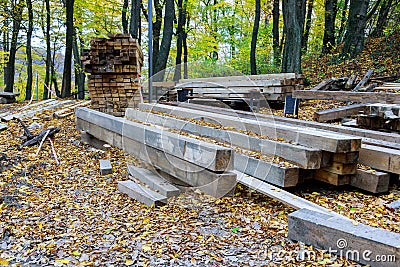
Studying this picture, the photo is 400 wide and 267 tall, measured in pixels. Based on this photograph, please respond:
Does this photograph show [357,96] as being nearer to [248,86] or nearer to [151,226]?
[248,86]

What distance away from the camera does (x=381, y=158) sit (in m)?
3.95

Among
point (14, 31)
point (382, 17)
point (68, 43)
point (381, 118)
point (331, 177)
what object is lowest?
point (331, 177)

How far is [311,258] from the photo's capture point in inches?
110

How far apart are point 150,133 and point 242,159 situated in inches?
47.5

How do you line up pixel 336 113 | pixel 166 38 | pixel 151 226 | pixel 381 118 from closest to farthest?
pixel 151 226 < pixel 381 118 < pixel 336 113 < pixel 166 38

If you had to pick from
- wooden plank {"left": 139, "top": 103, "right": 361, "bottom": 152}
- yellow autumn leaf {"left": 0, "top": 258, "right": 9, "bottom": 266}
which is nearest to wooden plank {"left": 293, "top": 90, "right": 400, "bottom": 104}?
wooden plank {"left": 139, "top": 103, "right": 361, "bottom": 152}

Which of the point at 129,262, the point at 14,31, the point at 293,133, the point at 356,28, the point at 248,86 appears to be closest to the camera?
the point at 129,262

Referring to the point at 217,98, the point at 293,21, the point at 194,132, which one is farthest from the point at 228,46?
the point at 194,132

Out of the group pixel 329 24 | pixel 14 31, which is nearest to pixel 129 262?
pixel 14 31

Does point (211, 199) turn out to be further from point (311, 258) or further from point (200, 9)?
point (200, 9)

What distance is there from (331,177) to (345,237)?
1413 millimetres

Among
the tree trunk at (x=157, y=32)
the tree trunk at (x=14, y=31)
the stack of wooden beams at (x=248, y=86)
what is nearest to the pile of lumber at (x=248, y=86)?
the stack of wooden beams at (x=248, y=86)

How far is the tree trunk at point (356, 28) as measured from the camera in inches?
579

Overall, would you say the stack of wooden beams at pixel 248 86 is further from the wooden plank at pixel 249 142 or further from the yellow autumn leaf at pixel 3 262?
the yellow autumn leaf at pixel 3 262
